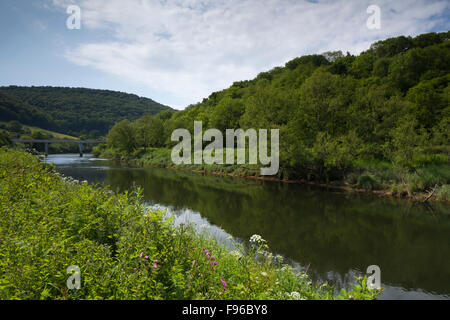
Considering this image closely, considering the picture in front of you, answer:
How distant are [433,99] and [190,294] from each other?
39758mm

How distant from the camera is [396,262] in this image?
8289 millimetres

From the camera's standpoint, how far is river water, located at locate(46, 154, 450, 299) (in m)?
7.40

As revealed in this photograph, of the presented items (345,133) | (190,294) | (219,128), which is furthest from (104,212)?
(219,128)

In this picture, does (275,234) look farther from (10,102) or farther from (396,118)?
(10,102)

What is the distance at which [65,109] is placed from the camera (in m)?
134

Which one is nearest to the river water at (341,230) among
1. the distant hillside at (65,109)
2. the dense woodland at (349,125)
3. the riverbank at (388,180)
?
the riverbank at (388,180)

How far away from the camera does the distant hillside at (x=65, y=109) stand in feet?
357

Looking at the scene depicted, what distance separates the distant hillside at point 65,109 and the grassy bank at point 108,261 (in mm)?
128083

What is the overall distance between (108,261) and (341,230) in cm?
1078

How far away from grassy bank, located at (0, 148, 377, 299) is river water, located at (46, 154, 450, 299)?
2569 millimetres

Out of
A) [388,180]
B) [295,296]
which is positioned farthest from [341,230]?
[388,180]

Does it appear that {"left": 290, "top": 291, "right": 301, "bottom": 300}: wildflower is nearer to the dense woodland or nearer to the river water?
the river water

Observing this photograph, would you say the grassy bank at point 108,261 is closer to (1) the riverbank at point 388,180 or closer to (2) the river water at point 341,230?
(2) the river water at point 341,230

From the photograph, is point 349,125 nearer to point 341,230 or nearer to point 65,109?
point 341,230
